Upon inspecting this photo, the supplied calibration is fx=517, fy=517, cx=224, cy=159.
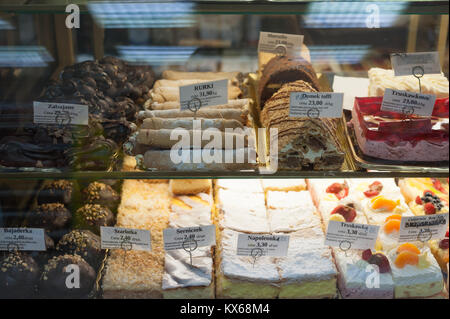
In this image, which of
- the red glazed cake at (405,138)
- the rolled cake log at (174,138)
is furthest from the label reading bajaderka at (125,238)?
the red glazed cake at (405,138)

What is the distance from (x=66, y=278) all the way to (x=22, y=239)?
247 mm

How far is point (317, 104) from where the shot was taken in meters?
2.01

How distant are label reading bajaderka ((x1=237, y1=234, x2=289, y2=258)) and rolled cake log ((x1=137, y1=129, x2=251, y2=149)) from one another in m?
0.41

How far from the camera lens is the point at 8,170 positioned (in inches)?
78.1

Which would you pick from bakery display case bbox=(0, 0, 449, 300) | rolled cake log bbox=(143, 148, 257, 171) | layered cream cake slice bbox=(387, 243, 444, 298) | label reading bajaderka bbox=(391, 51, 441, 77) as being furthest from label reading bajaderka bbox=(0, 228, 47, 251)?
label reading bajaderka bbox=(391, 51, 441, 77)

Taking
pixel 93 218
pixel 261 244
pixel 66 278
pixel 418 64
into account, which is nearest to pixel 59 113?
pixel 93 218

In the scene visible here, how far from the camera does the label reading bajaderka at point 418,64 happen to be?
7.07 ft

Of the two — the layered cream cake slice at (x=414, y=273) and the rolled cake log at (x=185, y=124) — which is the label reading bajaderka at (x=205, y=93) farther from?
the layered cream cake slice at (x=414, y=273)

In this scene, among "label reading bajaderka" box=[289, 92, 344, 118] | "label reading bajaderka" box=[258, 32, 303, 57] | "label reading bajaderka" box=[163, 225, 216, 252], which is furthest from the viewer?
"label reading bajaderka" box=[258, 32, 303, 57]

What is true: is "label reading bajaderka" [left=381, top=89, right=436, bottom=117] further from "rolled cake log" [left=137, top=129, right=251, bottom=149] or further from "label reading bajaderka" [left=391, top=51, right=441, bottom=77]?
"rolled cake log" [left=137, top=129, right=251, bottom=149]

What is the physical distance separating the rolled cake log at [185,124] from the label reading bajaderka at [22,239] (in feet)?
2.05

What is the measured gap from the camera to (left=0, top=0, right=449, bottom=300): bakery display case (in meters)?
2.03
